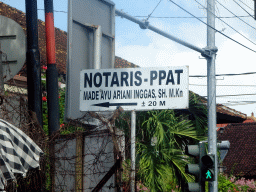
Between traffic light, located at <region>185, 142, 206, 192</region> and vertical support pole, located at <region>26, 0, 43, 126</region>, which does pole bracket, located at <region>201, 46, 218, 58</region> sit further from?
vertical support pole, located at <region>26, 0, 43, 126</region>

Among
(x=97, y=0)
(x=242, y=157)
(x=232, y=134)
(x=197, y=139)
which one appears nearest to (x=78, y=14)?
(x=97, y=0)

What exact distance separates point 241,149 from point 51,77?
84.4 feet

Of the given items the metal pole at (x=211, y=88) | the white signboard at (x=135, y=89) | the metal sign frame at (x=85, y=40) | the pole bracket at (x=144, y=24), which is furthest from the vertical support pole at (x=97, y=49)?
the metal pole at (x=211, y=88)

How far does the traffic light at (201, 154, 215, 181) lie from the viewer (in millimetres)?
9031

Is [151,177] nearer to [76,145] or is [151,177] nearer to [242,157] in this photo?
[76,145]

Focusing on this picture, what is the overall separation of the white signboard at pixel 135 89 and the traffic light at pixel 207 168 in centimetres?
332

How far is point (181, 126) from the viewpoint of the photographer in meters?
10.2

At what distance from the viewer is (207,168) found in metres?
9.05

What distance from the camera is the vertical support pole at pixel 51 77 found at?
7422 millimetres

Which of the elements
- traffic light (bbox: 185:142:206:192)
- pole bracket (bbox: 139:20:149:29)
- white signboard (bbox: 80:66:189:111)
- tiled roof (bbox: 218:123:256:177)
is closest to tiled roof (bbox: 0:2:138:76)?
pole bracket (bbox: 139:20:149:29)

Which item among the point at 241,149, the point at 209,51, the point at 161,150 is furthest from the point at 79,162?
the point at 241,149

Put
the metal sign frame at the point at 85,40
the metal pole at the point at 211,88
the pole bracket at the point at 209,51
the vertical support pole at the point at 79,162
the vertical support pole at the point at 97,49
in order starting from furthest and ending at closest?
the pole bracket at the point at 209,51, the metal pole at the point at 211,88, the vertical support pole at the point at 97,49, the metal sign frame at the point at 85,40, the vertical support pole at the point at 79,162

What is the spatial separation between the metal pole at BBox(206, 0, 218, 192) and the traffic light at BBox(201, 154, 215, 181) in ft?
3.60

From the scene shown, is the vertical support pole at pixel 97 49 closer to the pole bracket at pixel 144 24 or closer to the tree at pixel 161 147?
the pole bracket at pixel 144 24
